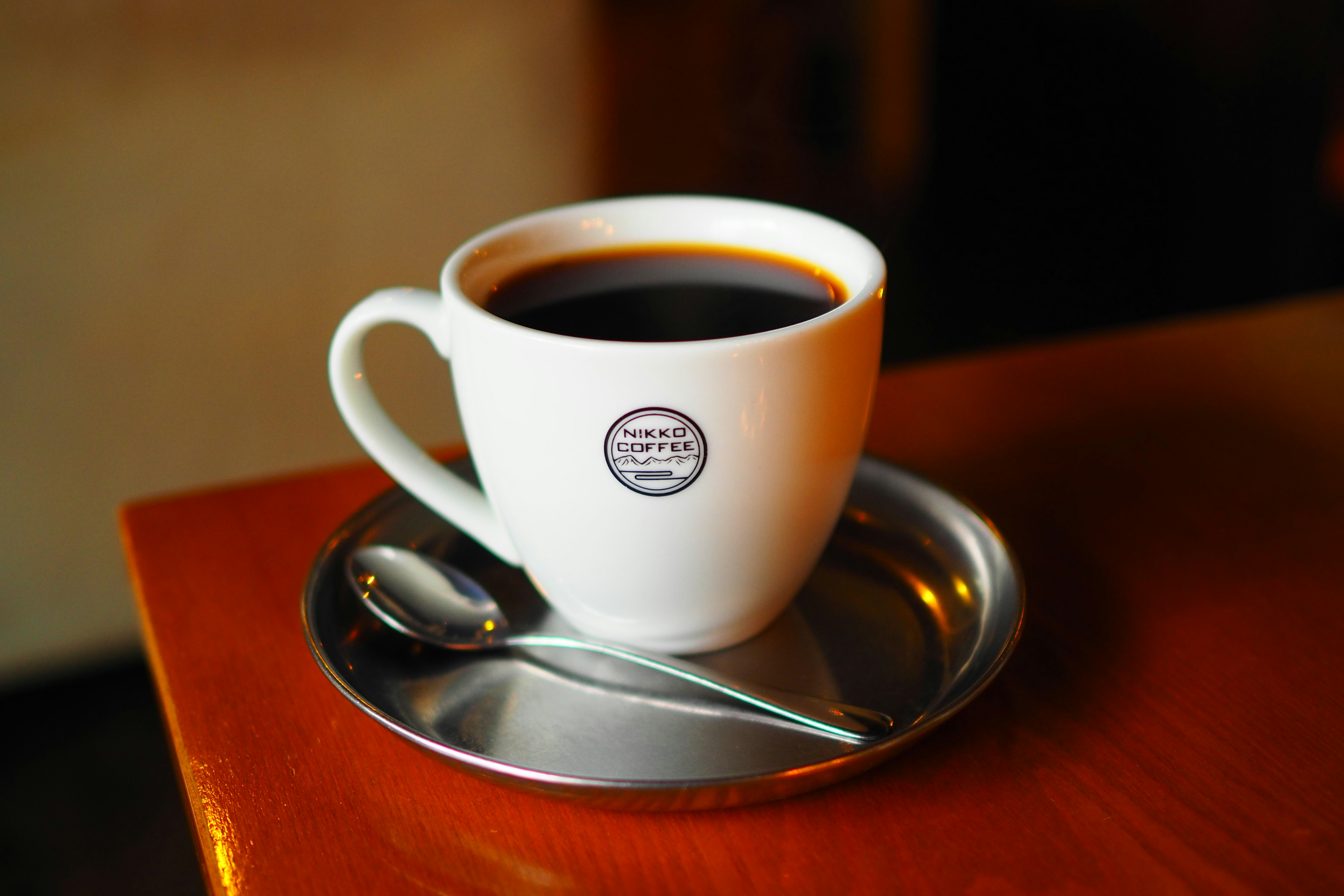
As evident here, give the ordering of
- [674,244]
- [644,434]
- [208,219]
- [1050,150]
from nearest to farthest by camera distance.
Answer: [644,434]
[674,244]
[208,219]
[1050,150]

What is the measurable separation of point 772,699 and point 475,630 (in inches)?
5.2

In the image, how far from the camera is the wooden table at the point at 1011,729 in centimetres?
35

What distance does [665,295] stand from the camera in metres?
0.46

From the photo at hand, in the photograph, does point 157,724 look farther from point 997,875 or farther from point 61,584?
point 997,875

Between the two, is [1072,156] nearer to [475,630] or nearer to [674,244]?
[674,244]

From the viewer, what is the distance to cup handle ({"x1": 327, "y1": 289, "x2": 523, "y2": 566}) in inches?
17.1

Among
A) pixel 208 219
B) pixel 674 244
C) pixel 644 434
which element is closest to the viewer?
pixel 644 434

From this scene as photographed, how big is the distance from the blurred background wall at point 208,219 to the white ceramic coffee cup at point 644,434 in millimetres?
881

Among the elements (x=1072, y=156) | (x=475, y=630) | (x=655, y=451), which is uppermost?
(x=655, y=451)

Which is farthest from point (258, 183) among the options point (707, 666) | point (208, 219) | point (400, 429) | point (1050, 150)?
point (1050, 150)

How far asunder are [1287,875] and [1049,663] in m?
0.12

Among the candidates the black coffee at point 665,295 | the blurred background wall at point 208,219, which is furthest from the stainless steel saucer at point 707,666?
the blurred background wall at point 208,219

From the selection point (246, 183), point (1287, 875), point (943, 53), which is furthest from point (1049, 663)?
point (943, 53)

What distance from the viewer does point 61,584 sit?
128 centimetres
